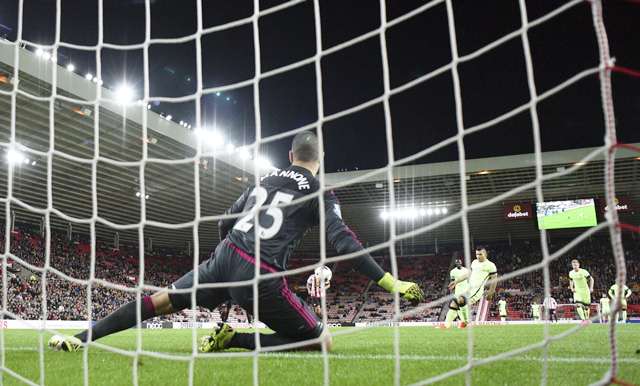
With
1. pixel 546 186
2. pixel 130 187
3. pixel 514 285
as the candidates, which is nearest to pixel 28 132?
pixel 130 187

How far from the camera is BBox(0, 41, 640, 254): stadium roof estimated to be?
627 inches

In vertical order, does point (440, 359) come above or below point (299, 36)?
below

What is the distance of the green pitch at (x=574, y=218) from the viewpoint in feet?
72.7

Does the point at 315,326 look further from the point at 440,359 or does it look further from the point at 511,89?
the point at 511,89

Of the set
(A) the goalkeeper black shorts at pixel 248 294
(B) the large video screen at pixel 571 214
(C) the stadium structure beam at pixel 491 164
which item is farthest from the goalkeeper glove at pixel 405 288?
(B) the large video screen at pixel 571 214

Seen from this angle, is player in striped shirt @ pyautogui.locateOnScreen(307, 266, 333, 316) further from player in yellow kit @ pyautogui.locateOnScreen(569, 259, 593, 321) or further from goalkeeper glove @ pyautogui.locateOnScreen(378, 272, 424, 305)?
player in yellow kit @ pyautogui.locateOnScreen(569, 259, 593, 321)

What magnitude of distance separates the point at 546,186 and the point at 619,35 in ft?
22.6

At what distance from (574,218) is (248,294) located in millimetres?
21482

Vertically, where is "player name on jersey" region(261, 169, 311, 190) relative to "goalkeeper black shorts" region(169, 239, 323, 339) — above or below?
above

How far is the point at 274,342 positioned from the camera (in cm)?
411

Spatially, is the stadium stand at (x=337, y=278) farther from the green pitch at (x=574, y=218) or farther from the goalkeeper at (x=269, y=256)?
the goalkeeper at (x=269, y=256)

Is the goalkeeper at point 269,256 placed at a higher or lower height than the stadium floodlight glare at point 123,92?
lower

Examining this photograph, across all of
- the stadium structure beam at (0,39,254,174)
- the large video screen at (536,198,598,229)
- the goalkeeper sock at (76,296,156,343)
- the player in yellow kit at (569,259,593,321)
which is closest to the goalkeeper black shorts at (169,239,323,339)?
the goalkeeper sock at (76,296,156,343)

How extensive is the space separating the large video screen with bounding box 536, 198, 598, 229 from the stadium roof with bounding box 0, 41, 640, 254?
1090mm
